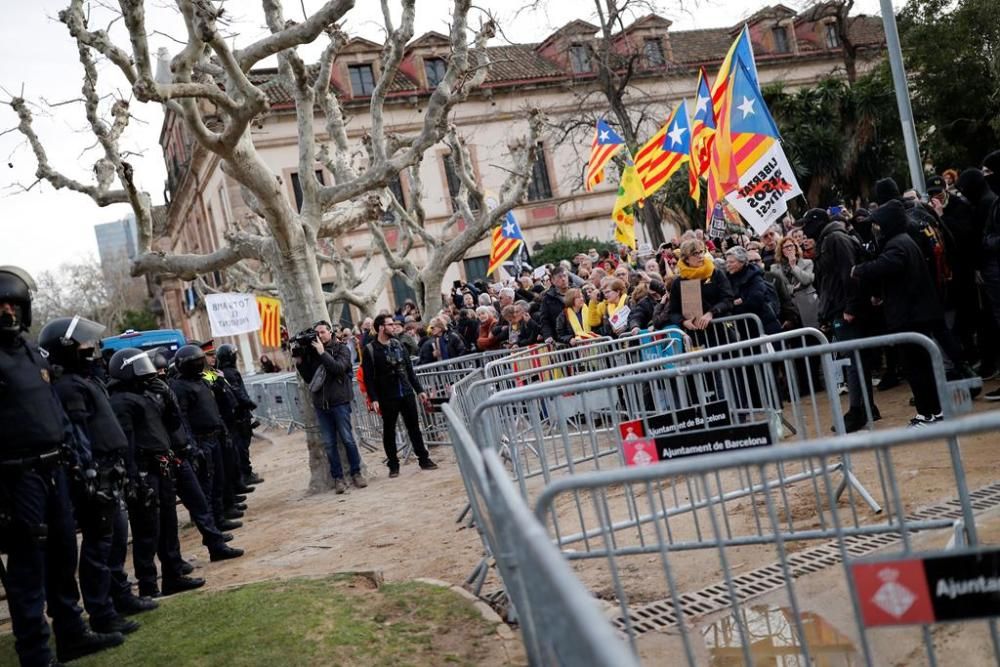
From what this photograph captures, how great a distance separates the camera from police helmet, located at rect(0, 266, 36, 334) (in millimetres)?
5641

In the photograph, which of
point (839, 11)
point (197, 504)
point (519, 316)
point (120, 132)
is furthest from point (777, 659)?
point (839, 11)

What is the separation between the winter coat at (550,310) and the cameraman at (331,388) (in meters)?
2.55

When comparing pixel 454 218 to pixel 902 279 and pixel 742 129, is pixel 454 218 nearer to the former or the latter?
pixel 742 129

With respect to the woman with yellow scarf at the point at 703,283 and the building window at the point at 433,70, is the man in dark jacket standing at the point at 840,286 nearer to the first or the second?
the woman with yellow scarf at the point at 703,283

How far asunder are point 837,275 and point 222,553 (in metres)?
6.15

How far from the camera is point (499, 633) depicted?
496cm

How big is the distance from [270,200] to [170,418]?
11.2ft

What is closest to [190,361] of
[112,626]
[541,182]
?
[112,626]

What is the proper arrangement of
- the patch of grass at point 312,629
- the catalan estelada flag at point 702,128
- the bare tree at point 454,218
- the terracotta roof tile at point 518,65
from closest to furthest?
1. the patch of grass at point 312,629
2. the catalan estelada flag at point 702,128
3. the bare tree at point 454,218
4. the terracotta roof tile at point 518,65

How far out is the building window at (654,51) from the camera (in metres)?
39.7

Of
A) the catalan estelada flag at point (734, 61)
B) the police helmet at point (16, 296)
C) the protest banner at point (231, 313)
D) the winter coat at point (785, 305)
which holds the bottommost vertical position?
the winter coat at point (785, 305)

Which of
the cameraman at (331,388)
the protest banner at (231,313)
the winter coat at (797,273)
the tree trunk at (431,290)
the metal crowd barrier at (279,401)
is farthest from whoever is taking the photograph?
the metal crowd barrier at (279,401)

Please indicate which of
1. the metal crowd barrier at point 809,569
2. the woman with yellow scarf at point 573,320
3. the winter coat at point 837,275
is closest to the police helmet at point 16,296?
the metal crowd barrier at point 809,569

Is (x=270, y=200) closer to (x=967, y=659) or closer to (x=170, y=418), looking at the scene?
(x=170, y=418)
